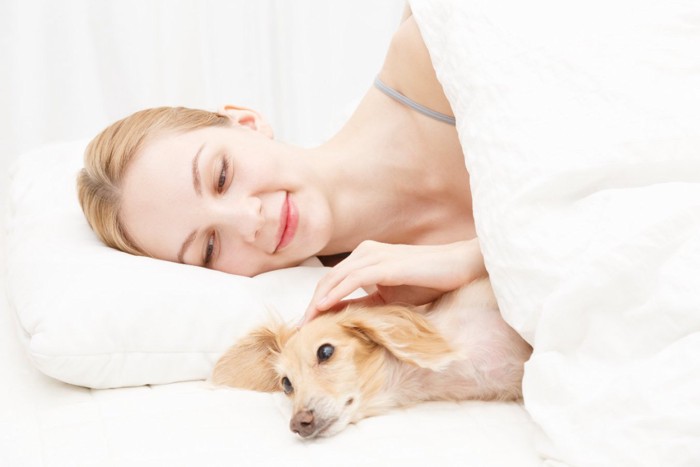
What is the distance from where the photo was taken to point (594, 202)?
1.17m

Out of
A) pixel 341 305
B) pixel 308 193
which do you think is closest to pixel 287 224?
pixel 308 193

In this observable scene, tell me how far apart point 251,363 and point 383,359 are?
0.75 ft

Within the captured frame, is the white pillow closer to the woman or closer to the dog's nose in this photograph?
the woman

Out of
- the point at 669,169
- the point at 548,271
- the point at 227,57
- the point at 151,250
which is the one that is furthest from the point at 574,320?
the point at 227,57

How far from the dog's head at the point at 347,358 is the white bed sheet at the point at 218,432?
0.04 meters

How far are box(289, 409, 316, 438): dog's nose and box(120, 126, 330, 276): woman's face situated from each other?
564mm

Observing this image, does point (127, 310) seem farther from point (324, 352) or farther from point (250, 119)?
point (250, 119)

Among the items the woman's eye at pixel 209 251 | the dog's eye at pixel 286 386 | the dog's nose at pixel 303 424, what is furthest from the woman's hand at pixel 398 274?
the woman's eye at pixel 209 251

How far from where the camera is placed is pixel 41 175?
2121 millimetres

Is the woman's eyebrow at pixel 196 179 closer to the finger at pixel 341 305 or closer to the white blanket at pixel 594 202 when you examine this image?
the finger at pixel 341 305

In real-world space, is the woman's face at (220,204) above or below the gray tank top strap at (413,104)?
below

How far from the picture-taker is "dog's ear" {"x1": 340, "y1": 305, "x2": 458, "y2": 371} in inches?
50.0

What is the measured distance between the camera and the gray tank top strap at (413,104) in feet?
6.55

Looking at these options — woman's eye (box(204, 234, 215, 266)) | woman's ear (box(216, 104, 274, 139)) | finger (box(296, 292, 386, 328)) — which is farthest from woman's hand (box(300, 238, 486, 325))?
woman's ear (box(216, 104, 274, 139))
